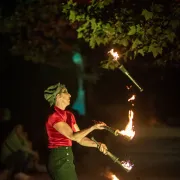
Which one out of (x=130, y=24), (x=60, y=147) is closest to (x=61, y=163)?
(x=60, y=147)

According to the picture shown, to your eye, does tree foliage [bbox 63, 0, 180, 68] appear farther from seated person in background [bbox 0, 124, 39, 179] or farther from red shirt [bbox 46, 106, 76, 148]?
seated person in background [bbox 0, 124, 39, 179]

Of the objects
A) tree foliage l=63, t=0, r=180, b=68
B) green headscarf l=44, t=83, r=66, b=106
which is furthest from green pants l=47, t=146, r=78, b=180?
tree foliage l=63, t=0, r=180, b=68

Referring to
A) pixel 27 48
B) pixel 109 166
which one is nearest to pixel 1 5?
pixel 27 48

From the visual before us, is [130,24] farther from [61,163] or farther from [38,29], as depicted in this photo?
[38,29]

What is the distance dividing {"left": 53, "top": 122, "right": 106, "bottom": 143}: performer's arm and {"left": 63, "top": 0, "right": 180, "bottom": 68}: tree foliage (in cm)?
245

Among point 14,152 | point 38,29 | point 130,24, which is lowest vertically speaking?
point 14,152

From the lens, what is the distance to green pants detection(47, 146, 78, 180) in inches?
202

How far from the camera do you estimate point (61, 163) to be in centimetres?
513

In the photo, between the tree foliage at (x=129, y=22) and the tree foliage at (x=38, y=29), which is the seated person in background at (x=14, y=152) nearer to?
the tree foliage at (x=38, y=29)

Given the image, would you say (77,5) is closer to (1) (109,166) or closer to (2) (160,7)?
(2) (160,7)

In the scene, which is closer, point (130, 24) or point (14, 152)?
point (130, 24)

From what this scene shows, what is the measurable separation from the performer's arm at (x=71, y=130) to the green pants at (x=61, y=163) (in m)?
0.21

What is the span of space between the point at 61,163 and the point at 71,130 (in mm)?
389

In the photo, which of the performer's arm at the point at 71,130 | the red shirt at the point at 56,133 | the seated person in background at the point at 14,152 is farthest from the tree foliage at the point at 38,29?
the performer's arm at the point at 71,130
